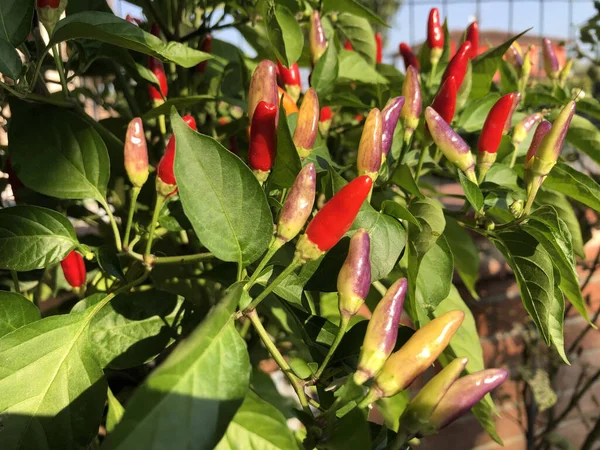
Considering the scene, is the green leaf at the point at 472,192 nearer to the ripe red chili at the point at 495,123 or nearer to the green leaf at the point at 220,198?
the ripe red chili at the point at 495,123

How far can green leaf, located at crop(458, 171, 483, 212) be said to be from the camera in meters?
0.47

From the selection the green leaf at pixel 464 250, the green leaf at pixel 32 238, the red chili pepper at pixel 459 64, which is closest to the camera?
the green leaf at pixel 32 238

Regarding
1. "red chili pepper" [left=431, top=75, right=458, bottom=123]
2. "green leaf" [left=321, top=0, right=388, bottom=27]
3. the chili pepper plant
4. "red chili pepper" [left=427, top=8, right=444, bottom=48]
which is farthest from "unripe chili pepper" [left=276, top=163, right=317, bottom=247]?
"red chili pepper" [left=427, top=8, right=444, bottom=48]

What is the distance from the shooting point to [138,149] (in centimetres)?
47

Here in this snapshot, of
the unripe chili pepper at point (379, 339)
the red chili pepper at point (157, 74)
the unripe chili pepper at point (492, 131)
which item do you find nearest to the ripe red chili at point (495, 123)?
the unripe chili pepper at point (492, 131)

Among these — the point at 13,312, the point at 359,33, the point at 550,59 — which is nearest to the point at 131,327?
the point at 13,312

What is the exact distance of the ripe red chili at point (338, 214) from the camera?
37 centimetres

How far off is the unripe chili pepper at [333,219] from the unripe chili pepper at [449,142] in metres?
0.15

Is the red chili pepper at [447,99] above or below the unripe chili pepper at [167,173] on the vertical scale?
above

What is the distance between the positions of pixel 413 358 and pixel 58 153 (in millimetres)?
365

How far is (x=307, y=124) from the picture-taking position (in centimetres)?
45

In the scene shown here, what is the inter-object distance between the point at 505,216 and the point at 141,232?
35 centimetres

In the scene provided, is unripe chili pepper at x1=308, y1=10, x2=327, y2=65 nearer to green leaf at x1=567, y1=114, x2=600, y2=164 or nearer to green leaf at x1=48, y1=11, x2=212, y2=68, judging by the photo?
green leaf at x1=48, y1=11, x2=212, y2=68

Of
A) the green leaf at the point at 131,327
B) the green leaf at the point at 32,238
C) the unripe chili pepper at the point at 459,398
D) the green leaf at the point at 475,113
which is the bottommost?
the green leaf at the point at 131,327
